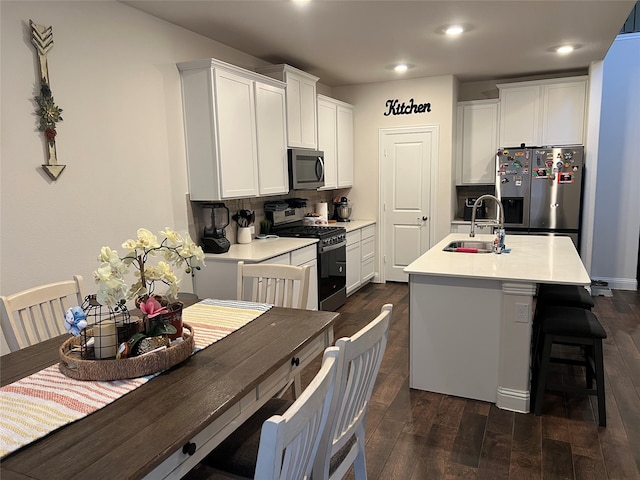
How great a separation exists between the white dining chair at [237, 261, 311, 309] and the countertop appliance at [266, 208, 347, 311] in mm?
1825

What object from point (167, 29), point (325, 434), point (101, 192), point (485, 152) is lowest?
point (325, 434)

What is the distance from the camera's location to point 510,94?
5367 mm

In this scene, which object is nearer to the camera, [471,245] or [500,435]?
[500,435]

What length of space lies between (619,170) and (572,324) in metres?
3.68

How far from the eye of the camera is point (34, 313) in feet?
6.46

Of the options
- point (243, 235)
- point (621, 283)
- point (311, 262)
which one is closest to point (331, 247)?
point (311, 262)

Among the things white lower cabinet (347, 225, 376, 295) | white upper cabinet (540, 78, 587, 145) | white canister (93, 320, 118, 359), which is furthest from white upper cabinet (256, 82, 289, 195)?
white upper cabinet (540, 78, 587, 145)

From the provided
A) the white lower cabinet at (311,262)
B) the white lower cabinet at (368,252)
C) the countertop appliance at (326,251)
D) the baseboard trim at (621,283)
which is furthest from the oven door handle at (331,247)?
the baseboard trim at (621,283)

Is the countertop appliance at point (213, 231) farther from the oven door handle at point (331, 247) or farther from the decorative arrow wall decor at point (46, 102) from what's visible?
the decorative arrow wall decor at point (46, 102)

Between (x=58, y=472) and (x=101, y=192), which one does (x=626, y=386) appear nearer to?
(x=58, y=472)

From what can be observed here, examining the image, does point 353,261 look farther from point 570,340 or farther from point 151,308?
point 151,308

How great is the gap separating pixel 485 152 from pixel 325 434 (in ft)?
16.4

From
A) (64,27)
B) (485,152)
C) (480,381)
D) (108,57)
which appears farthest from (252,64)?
(480,381)

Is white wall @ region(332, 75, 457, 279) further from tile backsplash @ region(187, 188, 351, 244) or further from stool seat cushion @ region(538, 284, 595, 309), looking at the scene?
stool seat cushion @ region(538, 284, 595, 309)
